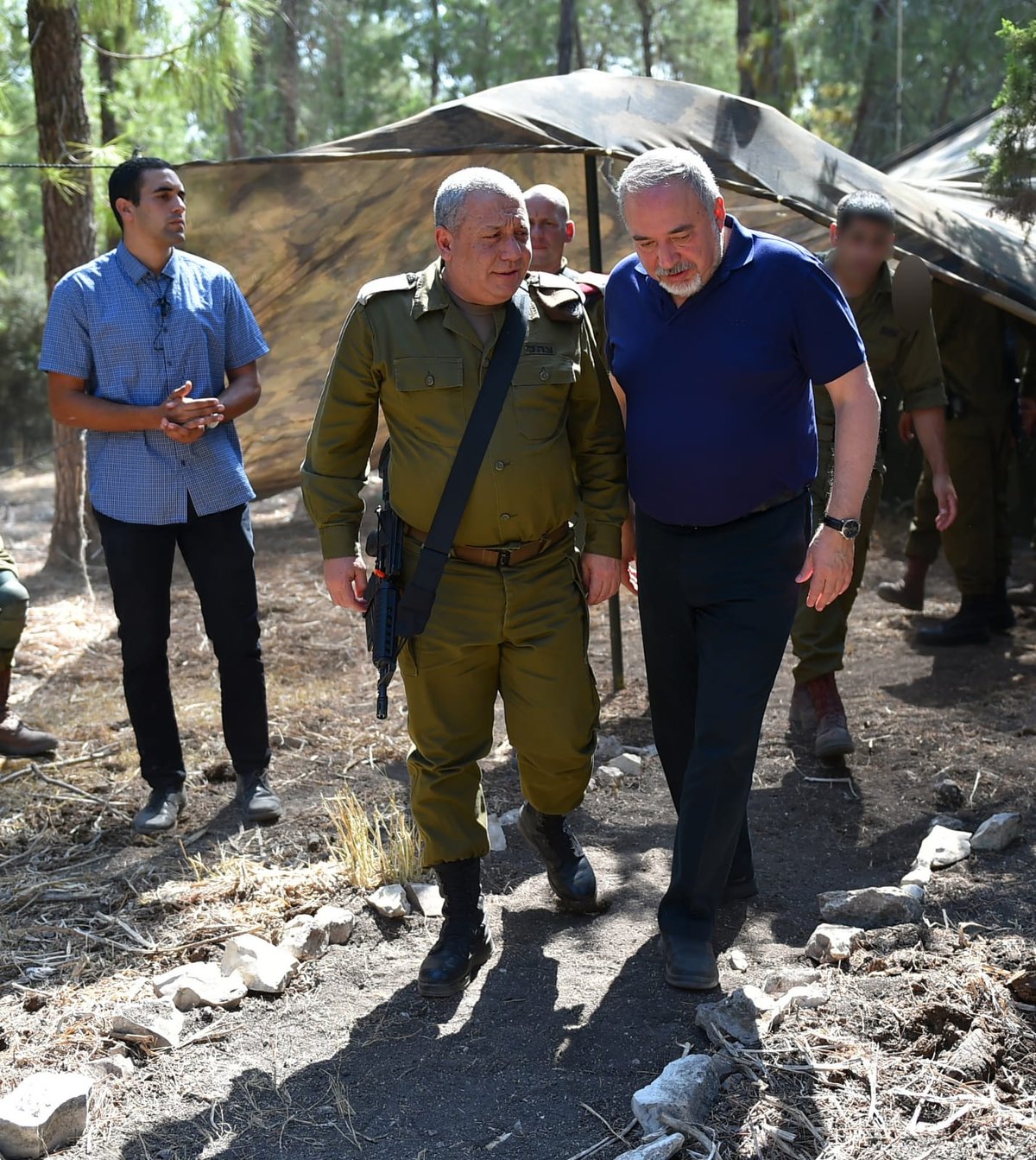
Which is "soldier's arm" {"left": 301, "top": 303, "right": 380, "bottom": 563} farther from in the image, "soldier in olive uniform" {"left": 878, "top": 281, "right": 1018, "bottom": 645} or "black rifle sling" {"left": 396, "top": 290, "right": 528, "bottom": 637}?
"soldier in olive uniform" {"left": 878, "top": 281, "right": 1018, "bottom": 645}

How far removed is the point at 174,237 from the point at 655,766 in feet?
8.77

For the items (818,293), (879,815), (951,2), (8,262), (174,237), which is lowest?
(879,815)

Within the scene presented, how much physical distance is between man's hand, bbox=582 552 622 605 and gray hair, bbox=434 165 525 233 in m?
0.95

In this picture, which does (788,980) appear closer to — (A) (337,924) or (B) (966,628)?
(A) (337,924)

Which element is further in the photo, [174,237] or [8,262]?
[8,262]

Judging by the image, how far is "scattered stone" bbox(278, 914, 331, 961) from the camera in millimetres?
3732

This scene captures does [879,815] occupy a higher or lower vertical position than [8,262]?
lower

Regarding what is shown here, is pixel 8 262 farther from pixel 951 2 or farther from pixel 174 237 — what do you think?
pixel 174 237

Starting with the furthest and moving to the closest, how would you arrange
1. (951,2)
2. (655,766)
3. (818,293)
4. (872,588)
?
1. (951,2)
2. (872,588)
3. (655,766)
4. (818,293)

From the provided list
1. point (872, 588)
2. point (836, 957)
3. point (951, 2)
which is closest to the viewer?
point (836, 957)

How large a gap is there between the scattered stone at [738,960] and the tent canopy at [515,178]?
10.5 ft

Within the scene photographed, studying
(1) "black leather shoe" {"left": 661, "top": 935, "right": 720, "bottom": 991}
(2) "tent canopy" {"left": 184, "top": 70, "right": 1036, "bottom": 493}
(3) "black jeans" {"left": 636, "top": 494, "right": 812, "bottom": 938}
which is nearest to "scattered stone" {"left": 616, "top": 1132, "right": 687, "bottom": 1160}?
(1) "black leather shoe" {"left": 661, "top": 935, "right": 720, "bottom": 991}

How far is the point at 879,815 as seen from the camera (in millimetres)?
4742

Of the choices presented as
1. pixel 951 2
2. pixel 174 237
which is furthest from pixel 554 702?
pixel 951 2
